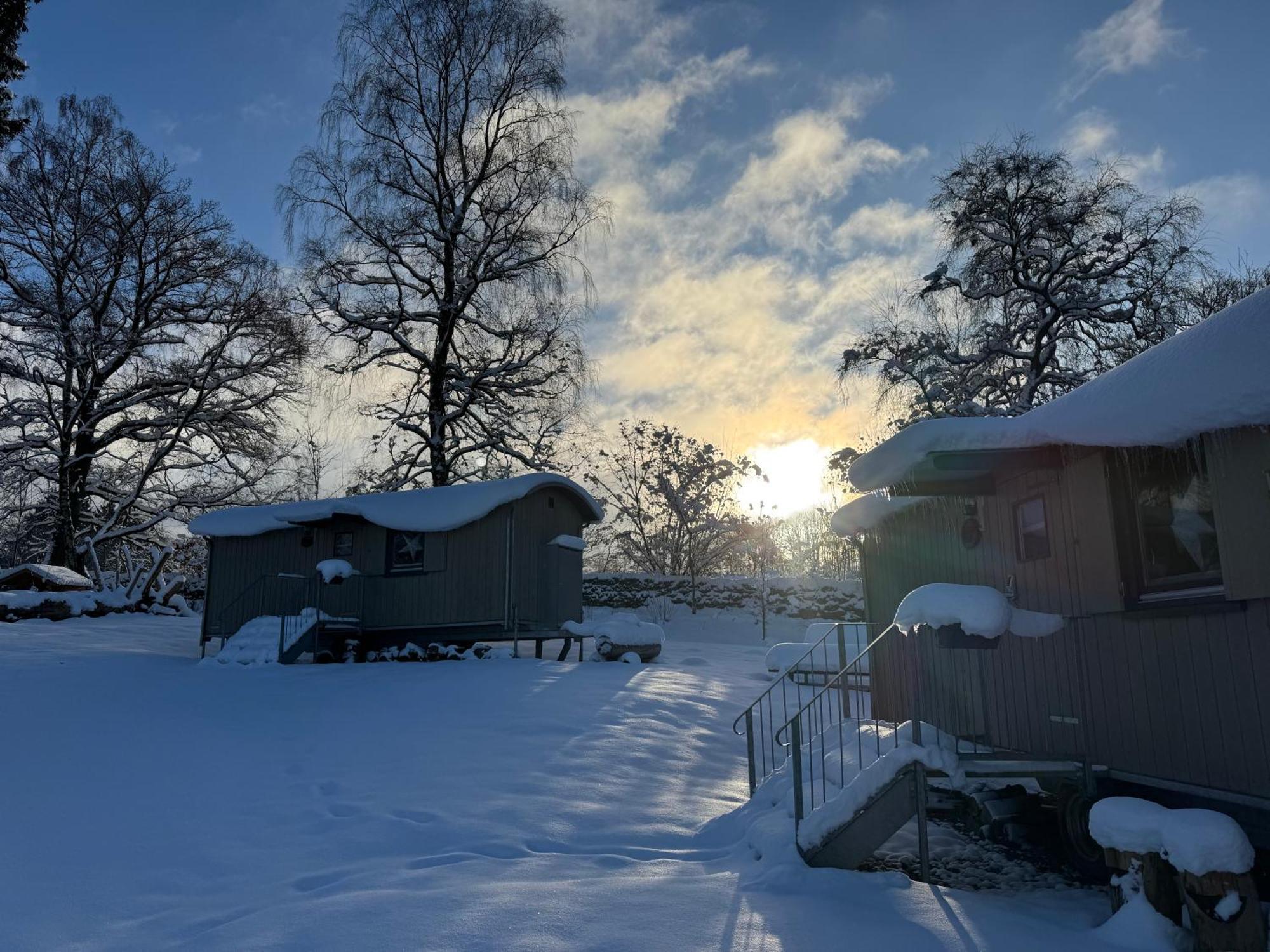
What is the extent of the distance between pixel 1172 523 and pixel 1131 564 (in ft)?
1.30

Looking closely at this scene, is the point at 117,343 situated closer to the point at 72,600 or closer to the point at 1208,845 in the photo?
the point at 72,600

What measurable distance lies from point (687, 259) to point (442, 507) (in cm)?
687

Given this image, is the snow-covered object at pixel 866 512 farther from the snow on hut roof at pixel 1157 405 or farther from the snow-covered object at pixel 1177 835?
the snow-covered object at pixel 1177 835

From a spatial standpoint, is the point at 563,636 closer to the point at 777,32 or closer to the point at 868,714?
the point at 868,714

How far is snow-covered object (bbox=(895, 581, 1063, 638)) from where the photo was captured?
21.2 ft

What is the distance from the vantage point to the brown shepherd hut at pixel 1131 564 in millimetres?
5043

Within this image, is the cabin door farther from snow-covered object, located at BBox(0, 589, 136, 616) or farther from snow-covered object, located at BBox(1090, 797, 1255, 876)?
snow-covered object, located at BBox(1090, 797, 1255, 876)

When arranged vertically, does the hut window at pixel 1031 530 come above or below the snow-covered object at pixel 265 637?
above

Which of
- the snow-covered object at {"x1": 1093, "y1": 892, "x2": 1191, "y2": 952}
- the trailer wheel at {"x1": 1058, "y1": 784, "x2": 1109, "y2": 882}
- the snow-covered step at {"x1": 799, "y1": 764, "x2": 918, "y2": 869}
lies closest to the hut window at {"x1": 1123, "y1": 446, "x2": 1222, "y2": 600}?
the trailer wheel at {"x1": 1058, "y1": 784, "x2": 1109, "y2": 882}

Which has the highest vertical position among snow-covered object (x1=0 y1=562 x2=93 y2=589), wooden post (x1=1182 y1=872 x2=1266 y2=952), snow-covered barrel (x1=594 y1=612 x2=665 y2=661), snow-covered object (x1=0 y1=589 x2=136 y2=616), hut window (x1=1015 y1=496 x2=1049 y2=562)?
snow-covered object (x1=0 y1=562 x2=93 y2=589)

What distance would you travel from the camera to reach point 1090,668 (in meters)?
6.54

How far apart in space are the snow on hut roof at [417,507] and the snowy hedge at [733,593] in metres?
9.81

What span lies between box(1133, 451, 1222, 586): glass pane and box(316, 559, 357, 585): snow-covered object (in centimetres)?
1420

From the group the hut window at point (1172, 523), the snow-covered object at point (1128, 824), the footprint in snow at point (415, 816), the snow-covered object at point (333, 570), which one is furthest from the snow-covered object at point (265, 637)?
the hut window at point (1172, 523)
